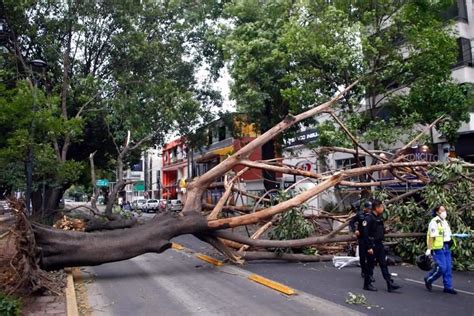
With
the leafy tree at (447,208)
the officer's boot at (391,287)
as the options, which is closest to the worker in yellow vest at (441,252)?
the officer's boot at (391,287)

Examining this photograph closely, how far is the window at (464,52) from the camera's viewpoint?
847 inches

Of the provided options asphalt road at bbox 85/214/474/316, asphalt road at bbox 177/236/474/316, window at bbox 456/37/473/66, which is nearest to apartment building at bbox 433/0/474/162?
window at bbox 456/37/473/66

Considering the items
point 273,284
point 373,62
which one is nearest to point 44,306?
point 273,284

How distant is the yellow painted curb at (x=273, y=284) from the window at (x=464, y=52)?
54.1ft

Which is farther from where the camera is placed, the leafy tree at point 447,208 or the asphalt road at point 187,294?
the leafy tree at point 447,208

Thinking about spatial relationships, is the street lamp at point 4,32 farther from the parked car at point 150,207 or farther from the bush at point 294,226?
the parked car at point 150,207

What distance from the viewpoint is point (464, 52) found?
21.9 metres

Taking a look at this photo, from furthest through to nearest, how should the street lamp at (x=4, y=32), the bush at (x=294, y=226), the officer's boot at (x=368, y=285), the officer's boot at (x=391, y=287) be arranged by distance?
the street lamp at (x=4, y=32) → the bush at (x=294, y=226) → the officer's boot at (x=368, y=285) → the officer's boot at (x=391, y=287)

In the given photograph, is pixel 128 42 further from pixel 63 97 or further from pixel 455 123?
pixel 455 123

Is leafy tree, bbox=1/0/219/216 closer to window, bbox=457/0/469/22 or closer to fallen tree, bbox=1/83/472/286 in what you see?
fallen tree, bbox=1/83/472/286

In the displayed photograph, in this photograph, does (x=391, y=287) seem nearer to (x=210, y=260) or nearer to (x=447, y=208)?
(x=447, y=208)

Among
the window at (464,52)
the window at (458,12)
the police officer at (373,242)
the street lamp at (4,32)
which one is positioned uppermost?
the window at (458,12)

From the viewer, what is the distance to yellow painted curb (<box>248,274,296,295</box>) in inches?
335

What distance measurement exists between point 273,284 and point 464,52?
1774 centimetres
